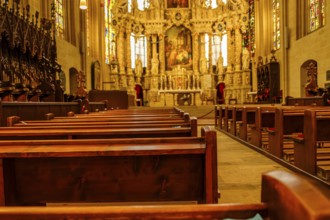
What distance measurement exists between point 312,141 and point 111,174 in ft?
9.77

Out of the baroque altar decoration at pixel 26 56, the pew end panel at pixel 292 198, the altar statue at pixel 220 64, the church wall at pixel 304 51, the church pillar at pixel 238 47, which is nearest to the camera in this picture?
the pew end panel at pixel 292 198

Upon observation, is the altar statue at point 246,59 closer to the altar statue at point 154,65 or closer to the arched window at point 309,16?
the altar statue at point 154,65

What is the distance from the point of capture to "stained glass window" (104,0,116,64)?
2366cm

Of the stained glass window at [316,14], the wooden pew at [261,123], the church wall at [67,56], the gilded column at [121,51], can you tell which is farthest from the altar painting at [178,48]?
the wooden pew at [261,123]

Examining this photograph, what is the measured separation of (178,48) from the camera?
2569cm

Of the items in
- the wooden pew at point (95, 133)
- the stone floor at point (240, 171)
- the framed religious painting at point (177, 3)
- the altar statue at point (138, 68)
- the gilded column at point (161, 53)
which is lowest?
the stone floor at point (240, 171)

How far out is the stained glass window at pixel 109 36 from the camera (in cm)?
2366

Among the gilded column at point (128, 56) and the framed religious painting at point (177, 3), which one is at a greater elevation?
the framed religious painting at point (177, 3)

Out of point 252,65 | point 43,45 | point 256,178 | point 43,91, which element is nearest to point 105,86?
point 252,65

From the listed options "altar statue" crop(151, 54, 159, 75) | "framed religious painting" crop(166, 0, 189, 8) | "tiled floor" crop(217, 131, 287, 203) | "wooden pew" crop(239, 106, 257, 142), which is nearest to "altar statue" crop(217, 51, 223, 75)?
"altar statue" crop(151, 54, 159, 75)

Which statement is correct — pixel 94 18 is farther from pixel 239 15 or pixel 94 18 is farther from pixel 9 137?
pixel 9 137

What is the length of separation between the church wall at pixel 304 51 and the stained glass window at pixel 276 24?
195 cm

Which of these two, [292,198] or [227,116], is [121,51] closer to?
[227,116]

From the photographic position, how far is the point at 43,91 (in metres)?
8.82
